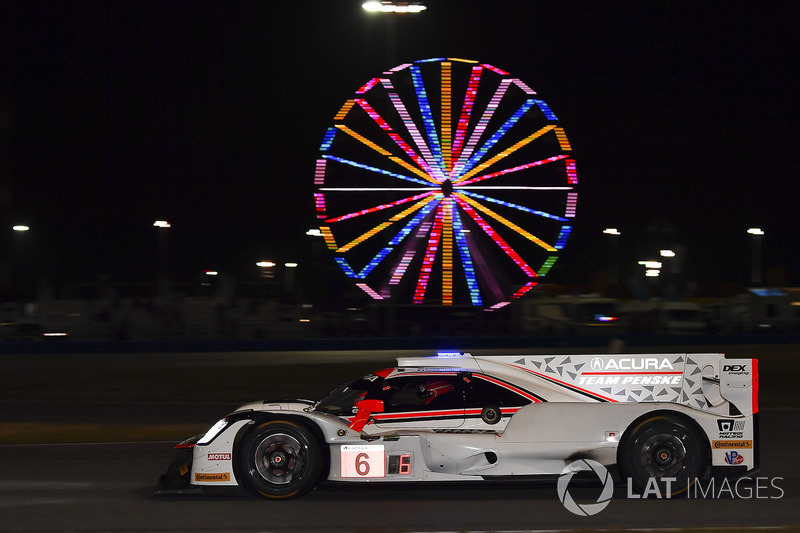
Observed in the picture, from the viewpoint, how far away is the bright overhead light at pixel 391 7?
21094 millimetres

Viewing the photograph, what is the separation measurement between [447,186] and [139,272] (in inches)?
2019

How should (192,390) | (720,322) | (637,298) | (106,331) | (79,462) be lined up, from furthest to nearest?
(637,298), (720,322), (106,331), (192,390), (79,462)

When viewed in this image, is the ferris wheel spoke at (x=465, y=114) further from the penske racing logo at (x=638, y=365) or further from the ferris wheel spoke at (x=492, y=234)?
the penske racing logo at (x=638, y=365)

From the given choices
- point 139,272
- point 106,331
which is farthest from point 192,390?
point 139,272

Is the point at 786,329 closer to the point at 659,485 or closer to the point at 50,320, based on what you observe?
the point at 50,320

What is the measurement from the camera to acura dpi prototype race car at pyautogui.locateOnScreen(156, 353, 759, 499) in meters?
6.64

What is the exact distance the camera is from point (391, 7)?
2116 centimetres

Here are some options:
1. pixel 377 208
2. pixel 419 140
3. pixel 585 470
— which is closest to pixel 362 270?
pixel 377 208

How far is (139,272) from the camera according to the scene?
7331 cm

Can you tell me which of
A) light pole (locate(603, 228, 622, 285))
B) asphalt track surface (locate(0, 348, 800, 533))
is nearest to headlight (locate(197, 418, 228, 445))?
asphalt track surface (locate(0, 348, 800, 533))

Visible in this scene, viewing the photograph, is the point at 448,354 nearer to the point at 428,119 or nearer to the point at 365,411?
the point at 365,411

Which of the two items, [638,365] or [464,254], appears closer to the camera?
[638,365]

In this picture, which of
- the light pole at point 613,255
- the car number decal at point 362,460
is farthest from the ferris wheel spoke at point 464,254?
the car number decal at point 362,460

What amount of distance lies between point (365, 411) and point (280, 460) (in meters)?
0.67
